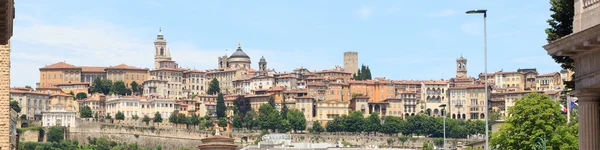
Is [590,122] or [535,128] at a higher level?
[590,122]

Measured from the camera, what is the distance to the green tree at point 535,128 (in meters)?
51.1

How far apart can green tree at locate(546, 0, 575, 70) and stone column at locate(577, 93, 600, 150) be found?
8427 mm

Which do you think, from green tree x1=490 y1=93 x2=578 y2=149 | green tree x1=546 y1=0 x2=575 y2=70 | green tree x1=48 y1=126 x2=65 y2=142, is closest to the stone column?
green tree x1=546 y1=0 x2=575 y2=70

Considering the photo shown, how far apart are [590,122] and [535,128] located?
1183 inches

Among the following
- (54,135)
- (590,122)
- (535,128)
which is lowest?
(54,135)

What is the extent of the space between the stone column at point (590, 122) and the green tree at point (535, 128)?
2825cm

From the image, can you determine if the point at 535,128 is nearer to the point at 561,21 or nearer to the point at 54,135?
the point at 561,21

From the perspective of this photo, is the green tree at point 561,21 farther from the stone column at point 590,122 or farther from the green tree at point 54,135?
the green tree at point 54,135

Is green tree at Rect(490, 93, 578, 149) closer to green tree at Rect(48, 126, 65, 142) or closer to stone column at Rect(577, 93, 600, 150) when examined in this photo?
stone column at Rect(577, 93, 600, 150)

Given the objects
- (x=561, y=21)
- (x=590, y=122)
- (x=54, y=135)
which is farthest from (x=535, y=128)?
(x=54, y=135)

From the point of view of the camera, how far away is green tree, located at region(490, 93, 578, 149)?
51.1 metres

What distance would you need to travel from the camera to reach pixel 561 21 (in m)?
32.0

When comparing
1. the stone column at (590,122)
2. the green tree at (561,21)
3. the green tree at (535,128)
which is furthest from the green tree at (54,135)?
the stone column at (590,122)

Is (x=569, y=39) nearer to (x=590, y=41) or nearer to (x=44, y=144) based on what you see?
(x=590, y=41)
